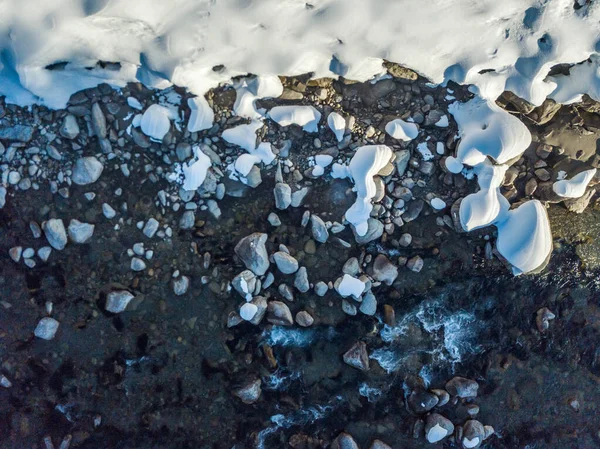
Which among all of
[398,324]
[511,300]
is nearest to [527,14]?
[511,300]

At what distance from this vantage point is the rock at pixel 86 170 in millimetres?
2609

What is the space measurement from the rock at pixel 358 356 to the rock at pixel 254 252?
72 centimetres

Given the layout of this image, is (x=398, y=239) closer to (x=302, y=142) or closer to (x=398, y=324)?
(x=398, y=324)

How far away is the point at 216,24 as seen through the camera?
2422 millimetres

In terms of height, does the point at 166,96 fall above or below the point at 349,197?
above

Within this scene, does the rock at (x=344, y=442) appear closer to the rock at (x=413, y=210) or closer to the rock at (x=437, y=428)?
the rock at (x=437, y=428)

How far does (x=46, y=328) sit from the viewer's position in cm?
270

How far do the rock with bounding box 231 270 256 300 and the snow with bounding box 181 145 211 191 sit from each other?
584 mm

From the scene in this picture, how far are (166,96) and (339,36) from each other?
1.03 metres

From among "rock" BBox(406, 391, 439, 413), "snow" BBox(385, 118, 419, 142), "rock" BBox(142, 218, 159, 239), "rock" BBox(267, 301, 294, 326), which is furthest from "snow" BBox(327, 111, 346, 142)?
"rock" BBox(406, 391, 439, 413)

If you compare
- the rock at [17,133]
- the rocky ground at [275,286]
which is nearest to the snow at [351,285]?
the rocky ground at [275,286]

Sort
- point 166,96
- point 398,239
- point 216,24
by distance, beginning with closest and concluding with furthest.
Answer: point 216,24, point 166,96, point 398,239

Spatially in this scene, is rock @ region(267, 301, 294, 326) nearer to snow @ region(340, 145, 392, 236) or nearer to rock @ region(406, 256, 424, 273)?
snow @ region(340, 145, 392, 236)

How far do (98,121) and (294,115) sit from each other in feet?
3.67
